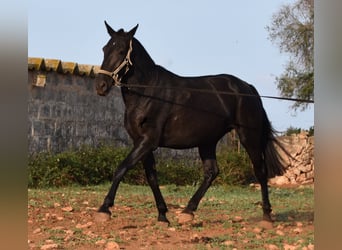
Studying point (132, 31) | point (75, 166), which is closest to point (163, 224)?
point (132, 31)

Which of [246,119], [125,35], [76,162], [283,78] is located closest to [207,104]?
[246,119]

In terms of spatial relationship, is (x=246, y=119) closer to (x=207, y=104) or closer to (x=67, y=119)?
(x=207, y=104)

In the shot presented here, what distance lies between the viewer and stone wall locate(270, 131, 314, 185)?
28.5 ft

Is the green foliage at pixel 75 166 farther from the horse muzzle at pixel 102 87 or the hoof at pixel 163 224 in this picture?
the horse muzzle at pixel 102 87

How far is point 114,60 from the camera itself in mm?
4219

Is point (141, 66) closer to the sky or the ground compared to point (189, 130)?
closer to the sky

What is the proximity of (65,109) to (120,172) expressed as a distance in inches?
130

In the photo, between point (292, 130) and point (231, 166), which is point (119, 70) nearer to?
point (231, 166)

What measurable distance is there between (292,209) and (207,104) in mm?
2056

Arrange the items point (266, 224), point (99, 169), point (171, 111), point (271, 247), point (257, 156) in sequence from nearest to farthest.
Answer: point (271, 247), point (171, 111), point (266, 224), point (257, 156), point (99, 169)

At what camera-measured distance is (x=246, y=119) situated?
503cm

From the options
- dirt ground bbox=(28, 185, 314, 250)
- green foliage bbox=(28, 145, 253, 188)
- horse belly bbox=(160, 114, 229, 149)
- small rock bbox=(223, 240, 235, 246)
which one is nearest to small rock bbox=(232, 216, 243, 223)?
dirt ground bbox=(28, 185, 314, 250)

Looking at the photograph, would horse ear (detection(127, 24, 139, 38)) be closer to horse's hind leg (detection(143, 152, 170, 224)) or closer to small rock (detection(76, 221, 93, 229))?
horse's hind leg (detection(143, 152, 170, 224))

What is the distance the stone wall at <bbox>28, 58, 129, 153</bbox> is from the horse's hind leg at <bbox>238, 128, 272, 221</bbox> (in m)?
3.12
